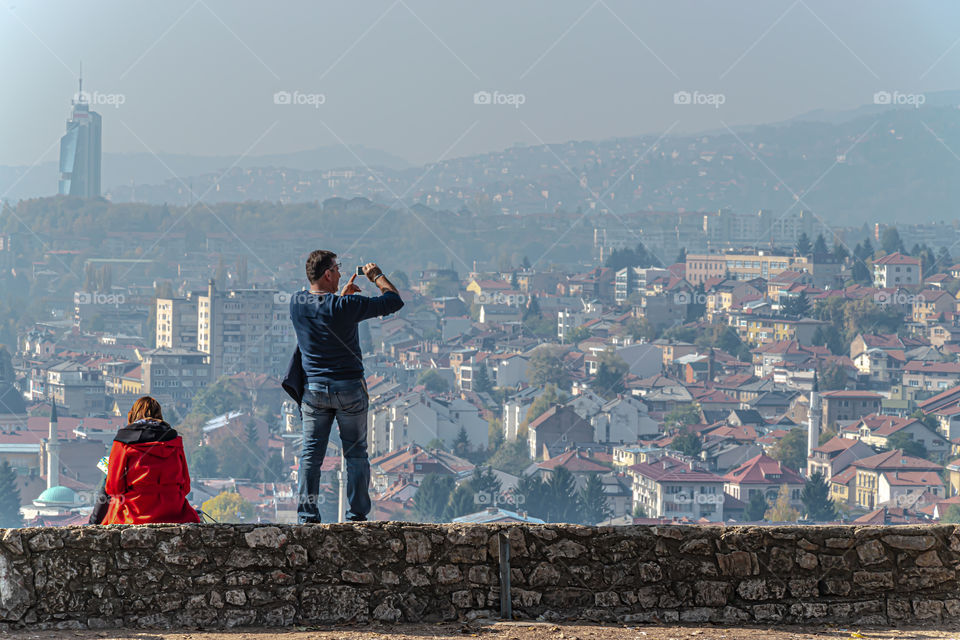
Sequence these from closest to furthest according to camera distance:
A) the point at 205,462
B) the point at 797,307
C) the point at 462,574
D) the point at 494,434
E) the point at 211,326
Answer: the point at 462,574 → the point at 205,462 → the point at 494,434 → the point at 211,326 → the point at 797,307

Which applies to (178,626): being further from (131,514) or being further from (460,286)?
(460,286)

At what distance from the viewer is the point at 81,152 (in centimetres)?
9069

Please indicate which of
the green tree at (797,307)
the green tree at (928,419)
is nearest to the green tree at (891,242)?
the green tree at (797,307)

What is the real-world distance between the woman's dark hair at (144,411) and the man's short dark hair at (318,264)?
0.54 meters

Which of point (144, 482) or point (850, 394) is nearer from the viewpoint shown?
point (144, 482)

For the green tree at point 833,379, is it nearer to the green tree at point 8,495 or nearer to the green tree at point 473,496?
the green tree at point 473,496

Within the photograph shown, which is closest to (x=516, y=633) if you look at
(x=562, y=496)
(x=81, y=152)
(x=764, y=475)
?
(x=562, y=496)

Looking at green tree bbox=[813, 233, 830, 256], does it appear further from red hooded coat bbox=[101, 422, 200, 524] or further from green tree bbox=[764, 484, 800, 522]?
red hooded coat bbox=[101, 422, 200, 524]

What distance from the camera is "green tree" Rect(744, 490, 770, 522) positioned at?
49844mm

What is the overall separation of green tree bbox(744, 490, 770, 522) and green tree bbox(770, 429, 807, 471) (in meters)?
5.46

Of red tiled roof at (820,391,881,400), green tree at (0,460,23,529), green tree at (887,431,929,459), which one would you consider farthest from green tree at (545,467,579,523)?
green tree at (0,460,23,529)

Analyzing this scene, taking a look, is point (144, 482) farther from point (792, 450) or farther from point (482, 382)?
point (482, 382)

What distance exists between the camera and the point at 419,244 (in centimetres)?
8725

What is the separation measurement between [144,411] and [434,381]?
65608 millimetres
